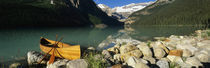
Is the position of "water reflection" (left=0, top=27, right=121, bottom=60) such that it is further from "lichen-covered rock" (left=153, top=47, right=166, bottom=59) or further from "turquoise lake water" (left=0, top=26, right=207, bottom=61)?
"lichen-covered rock" (left=153, top=47, right=166, bottom=59)

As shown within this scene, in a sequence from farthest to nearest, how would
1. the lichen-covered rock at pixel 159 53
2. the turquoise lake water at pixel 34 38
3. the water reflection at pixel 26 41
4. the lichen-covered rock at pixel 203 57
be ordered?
the turquoise lake water at pixel 34 38
the water reflection at pixel 26 41
the lichen-covered rock at pixel 159 53
the lichen-covered rock at pixel 203 57

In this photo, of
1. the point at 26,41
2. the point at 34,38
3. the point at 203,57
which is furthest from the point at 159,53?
the point at 34,38

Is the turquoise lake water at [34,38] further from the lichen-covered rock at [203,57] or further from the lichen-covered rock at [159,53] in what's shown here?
the lichen-covered rock at [203,57]

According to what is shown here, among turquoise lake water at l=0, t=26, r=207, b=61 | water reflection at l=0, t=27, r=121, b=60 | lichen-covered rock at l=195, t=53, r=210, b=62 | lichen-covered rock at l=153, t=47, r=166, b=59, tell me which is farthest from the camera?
turquoise lake water at l=0, t=26, r=207, b=61

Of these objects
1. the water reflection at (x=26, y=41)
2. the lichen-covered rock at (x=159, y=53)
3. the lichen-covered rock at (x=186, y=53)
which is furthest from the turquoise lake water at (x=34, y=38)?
the lichen-covered rock at (x=186, y=53)

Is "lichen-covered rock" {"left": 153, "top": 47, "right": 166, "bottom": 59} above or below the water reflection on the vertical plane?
below

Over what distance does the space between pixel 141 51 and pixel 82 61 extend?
6352 millimetres

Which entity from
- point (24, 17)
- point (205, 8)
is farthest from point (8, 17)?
point (205, 8)

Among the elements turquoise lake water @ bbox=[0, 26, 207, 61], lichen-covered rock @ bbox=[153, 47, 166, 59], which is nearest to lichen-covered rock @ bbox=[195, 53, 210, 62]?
lichen-covered rock @ bbox=[153, 47, 166, 59]

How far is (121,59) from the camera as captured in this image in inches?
440

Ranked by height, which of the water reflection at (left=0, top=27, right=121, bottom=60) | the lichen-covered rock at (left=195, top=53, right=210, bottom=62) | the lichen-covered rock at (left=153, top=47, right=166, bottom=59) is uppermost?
the water reflection at (left=0, top=27, right=121, bottom=60)

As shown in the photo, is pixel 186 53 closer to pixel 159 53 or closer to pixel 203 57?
pixel 203 57

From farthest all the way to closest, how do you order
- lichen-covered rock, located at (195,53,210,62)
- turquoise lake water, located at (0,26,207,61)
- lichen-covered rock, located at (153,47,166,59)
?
turquoise lake water, located at (0,26,207,61)
lichen-covered rock, located at (153,47,166,59)
lichen-covered rock, located at (195,53,210,62)

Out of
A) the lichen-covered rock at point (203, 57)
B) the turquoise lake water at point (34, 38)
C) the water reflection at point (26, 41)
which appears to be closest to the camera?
the lichen-covered rock at point (203, 57)
